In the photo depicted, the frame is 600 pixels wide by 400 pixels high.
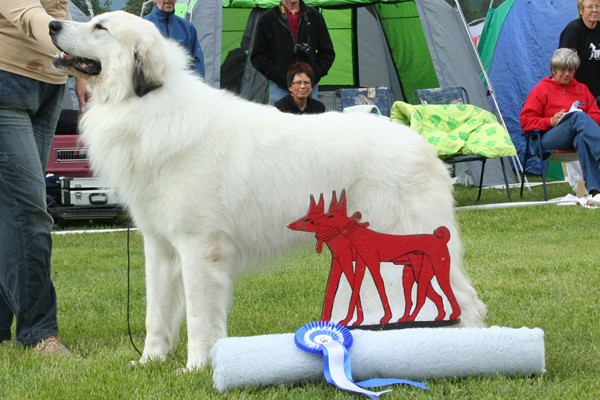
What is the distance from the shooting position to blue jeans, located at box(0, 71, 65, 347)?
3.61 meters

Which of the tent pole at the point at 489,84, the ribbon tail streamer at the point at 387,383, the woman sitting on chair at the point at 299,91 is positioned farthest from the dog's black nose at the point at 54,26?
the tent pole at the point at 489,84

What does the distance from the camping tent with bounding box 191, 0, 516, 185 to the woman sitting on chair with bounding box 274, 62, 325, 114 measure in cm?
184

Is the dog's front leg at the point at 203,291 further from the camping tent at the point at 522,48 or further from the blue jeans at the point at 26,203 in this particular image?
the camping tent at the point at 522,48

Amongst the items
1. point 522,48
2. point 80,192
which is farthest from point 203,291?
point 522,48

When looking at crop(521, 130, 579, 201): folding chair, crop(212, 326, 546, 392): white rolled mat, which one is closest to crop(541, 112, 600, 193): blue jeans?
crop(521, 130, 579, 201): folding chair

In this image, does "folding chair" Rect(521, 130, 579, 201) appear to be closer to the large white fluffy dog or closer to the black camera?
the black camera

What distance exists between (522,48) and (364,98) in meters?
2.92

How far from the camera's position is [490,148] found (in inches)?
349

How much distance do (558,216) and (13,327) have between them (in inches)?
208

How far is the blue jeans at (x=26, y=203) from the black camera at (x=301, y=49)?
13.0ft

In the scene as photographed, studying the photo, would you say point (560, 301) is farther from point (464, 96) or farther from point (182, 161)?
point (464, 96)

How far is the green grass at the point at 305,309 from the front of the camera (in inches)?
115

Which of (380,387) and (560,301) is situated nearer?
(380,387)

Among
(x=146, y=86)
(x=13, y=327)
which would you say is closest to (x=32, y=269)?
(x=13, y=327)
